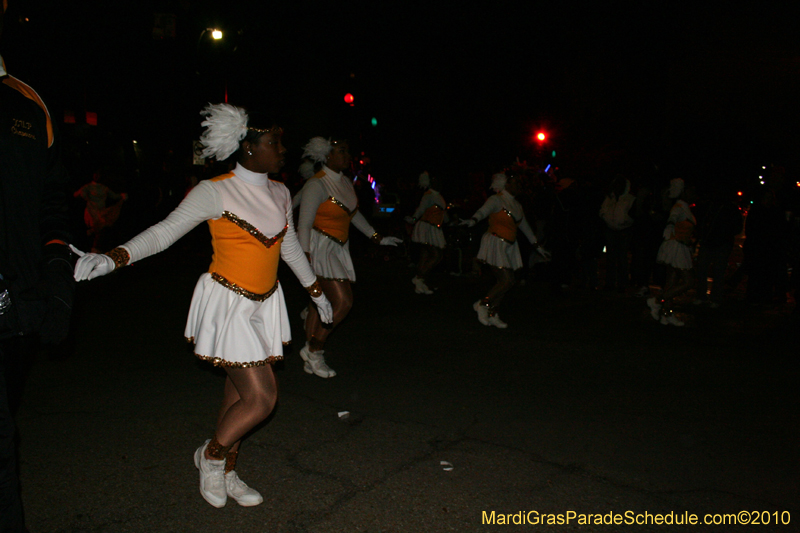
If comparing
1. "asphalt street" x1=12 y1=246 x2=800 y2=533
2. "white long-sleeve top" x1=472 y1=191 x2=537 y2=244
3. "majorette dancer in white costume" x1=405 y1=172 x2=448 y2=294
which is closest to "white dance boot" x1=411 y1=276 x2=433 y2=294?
"majorette dancer in white costume" x1=405 y1=172 x2=448 y2=294

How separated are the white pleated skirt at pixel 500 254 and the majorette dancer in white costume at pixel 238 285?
16.8 feet

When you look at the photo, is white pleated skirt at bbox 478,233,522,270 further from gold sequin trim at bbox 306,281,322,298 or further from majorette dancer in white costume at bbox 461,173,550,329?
gold sequin trim at bbox 306,281,322,298

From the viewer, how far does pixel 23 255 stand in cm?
250

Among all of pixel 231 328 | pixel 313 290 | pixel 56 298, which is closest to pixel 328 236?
pixel 313 290

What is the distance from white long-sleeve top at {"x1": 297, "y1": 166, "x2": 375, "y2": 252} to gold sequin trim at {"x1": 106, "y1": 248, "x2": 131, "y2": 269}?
8.82 ft

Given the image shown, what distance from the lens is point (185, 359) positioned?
646 centimetres

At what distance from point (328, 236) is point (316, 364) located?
118 cm

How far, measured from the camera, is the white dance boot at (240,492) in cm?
354

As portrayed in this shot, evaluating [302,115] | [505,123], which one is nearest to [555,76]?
[505,123]

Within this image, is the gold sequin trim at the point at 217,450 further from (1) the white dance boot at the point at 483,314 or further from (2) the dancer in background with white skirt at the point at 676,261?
(2) the dancer in background with white skirt at the point at 676,261

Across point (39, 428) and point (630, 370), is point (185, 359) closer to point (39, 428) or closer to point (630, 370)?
point (39, 428)

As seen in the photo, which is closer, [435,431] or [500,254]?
[435,431]

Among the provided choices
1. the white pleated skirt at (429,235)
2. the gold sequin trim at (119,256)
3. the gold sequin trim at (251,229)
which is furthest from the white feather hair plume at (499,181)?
the gold sequin trim at (119,256)

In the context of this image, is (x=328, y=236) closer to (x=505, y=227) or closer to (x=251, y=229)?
(x=251, y=229)
